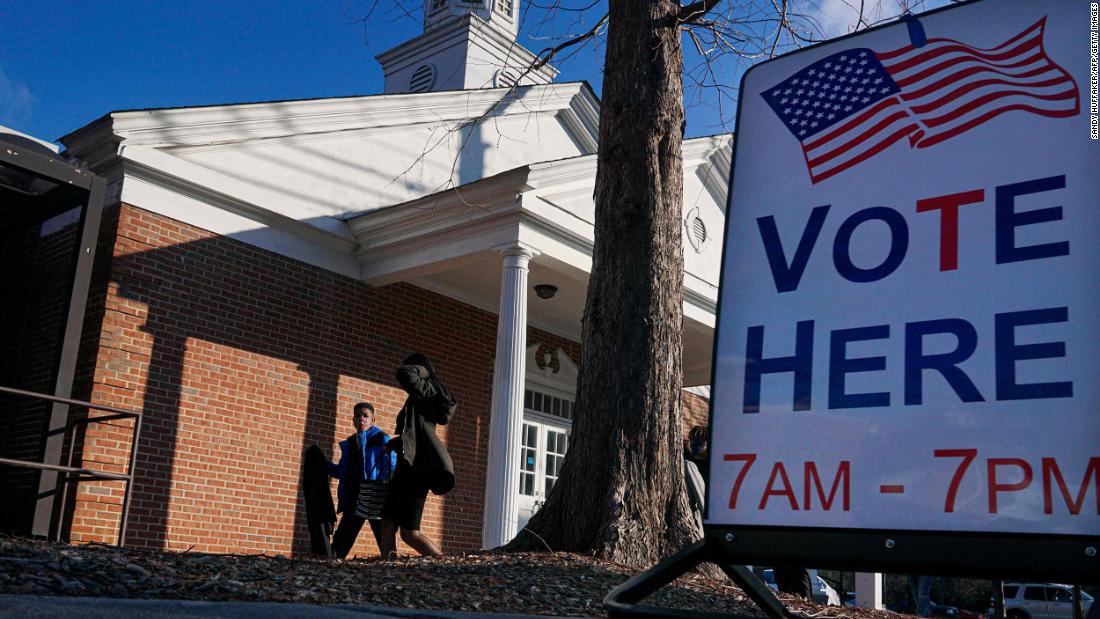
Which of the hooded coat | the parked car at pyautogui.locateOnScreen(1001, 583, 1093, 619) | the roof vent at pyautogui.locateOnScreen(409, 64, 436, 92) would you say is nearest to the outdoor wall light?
the hooded coat

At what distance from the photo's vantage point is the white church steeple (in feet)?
57.7

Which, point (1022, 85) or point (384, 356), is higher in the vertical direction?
point (384, 356)

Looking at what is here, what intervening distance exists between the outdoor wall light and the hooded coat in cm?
558

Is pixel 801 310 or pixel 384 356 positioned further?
pixel 384 356

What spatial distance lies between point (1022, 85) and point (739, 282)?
1.69ft

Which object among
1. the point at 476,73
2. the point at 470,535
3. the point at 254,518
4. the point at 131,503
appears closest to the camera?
the point at 131,503

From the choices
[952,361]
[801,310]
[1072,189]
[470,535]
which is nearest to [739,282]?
[801,310]

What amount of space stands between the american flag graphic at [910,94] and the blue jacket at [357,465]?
6.54 meters

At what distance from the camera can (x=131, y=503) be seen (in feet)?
30.3

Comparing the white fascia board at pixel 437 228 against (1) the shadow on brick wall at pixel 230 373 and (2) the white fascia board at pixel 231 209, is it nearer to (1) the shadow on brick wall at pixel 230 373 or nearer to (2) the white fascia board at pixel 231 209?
(2) the white fascia board at pixel 231 209

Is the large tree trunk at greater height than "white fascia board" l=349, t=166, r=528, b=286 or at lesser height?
lesser

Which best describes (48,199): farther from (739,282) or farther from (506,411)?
(739,282)

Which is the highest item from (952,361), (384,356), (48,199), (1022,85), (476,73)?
(476,73)

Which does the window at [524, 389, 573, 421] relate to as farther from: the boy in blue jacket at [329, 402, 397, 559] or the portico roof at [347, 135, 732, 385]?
the boy in blue jacket at [329, 402, 397, 559]
